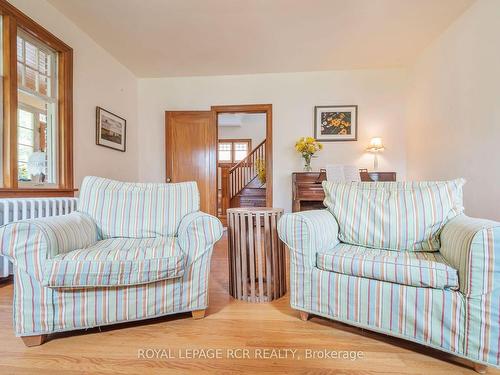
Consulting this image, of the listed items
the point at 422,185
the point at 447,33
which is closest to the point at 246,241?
the point at 422,185

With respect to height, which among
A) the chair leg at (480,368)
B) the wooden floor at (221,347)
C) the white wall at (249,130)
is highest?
the white wall at (249,130)

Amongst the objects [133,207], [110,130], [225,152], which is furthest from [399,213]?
[225,152]

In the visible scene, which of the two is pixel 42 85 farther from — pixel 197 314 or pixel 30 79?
pixel 197 314

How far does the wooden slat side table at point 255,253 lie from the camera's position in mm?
1817

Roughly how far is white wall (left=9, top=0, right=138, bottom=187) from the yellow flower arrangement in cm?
264

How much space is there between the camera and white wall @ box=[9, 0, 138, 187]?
277cm

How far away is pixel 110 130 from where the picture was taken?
3732 millimetres

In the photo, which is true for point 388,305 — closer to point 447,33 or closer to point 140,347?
point 140,347

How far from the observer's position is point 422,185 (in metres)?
1.68

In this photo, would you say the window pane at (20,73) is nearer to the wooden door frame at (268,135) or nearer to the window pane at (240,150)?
the wooden door frame at (268,135)

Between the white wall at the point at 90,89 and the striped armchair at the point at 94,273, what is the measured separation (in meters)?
1.82

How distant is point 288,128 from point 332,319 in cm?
329

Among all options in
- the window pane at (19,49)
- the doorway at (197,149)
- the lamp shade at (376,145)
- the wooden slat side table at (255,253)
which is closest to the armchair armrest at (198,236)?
A: the wooden slat side table at (255,253)

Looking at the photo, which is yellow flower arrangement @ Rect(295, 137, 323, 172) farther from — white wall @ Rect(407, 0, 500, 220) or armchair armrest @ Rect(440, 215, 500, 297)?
armchair armrest @ Rect(440, 215, 500, 297)
